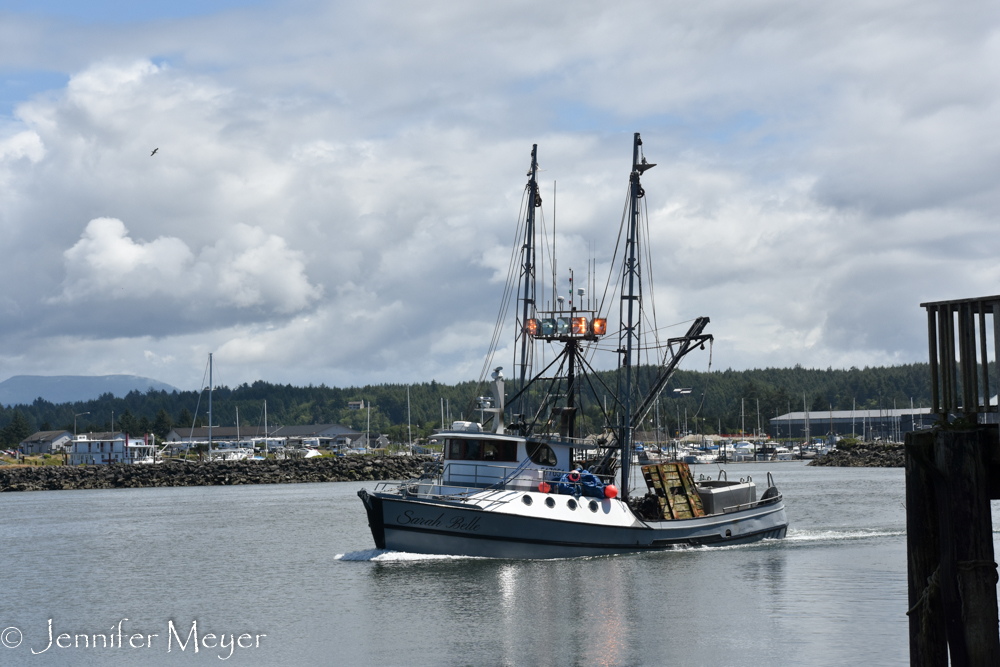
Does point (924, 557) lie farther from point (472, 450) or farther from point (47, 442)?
point (47, 442)

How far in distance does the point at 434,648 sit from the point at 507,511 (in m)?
10.1

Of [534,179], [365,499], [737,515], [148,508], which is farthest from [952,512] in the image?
[148,508]

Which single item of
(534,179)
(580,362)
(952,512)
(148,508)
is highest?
(534,179)

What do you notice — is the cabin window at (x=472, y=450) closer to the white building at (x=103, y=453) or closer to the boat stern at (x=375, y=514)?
the boat stern at (x=375, y=514)

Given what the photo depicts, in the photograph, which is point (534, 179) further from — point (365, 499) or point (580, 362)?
point (365, 499)

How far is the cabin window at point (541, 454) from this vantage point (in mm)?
33281

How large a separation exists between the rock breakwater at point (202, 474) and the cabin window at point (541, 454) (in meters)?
69.2

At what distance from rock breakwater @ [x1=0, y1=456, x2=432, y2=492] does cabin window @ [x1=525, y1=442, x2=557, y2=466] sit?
69.2 meters

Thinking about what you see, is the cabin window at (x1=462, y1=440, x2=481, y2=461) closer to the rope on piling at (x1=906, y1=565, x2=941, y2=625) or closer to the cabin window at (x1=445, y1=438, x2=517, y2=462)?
the cabin window at (x1=445, y1=438, x2=517, y2=462)

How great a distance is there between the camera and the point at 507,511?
31.2m
